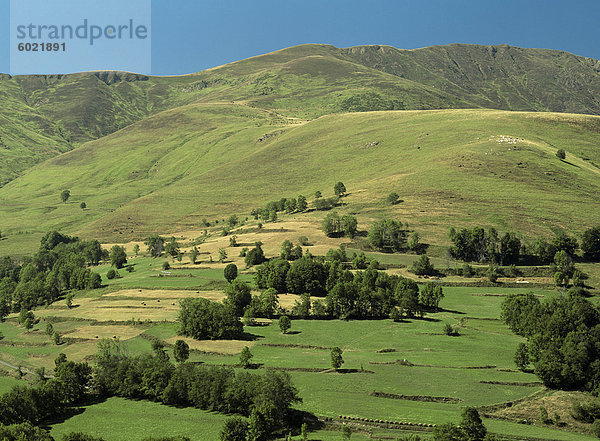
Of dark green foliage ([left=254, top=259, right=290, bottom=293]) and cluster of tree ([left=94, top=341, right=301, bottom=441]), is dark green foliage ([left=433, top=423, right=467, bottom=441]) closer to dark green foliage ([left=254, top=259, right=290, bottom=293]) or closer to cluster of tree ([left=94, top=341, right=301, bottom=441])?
cluster of tree ([left=94, top=341, right=301, bottom=441])

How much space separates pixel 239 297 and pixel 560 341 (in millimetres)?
79382

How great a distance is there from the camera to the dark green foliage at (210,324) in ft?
375

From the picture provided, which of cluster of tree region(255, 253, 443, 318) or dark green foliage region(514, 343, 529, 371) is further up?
cluster of tree region(255, 253, 443, 318)

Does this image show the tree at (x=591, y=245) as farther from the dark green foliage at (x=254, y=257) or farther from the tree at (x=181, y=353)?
the tree at (x=181, y=353)

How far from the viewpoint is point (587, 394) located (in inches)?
3189

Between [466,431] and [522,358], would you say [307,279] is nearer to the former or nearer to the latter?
[522,358]

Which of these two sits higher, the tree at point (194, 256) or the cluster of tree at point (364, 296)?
the tree at point (194, 256)

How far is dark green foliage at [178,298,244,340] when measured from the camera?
114375 mm

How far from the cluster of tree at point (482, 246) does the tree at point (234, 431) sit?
118781mm

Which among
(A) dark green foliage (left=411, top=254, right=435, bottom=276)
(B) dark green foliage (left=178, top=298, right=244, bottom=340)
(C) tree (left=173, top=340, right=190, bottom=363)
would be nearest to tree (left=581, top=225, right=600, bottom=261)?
(A) dark green foliage (left=411, top=254, right=435, bottom=276)

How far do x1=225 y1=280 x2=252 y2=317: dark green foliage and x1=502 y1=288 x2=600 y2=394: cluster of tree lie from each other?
69.5 m

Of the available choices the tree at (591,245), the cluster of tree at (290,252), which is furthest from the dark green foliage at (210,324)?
the tree at (591,245)

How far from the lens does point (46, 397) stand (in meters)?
A: 80.5

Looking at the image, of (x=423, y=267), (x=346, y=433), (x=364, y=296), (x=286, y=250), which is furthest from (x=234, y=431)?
(x=286, y=250)
